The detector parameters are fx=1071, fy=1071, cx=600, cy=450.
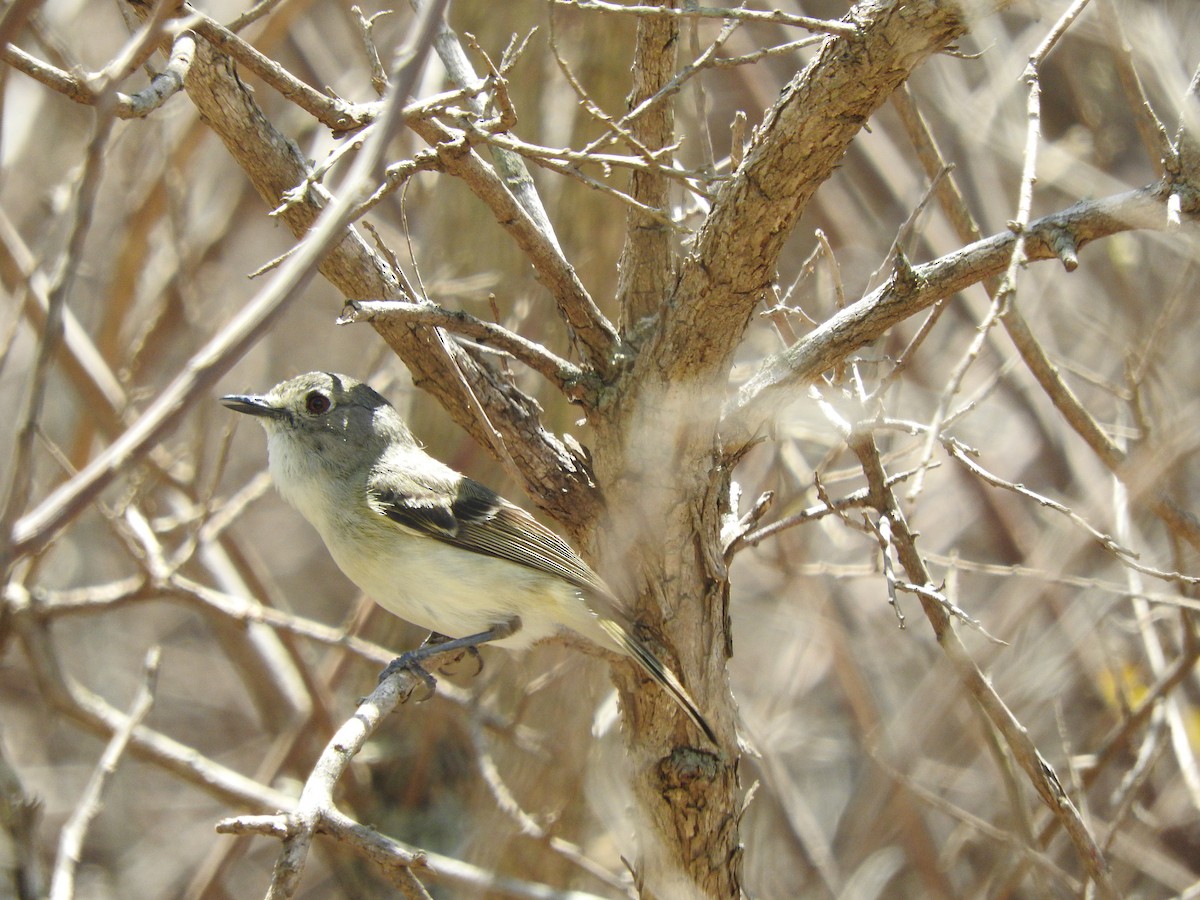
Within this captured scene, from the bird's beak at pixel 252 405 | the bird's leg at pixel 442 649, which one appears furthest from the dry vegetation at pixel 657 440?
the bird's leg at pixel 442 649

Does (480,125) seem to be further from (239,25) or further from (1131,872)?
(1131,872)

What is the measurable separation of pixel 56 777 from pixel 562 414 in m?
4.18

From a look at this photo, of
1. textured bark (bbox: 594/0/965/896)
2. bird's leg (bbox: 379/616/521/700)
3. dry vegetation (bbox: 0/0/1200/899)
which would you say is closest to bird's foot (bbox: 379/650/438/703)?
bird's leg (bbox: 379/616/521/700)

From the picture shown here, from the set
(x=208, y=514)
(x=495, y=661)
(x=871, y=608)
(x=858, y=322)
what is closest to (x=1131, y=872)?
(x=871, y=608)

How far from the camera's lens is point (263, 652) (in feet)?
16.1

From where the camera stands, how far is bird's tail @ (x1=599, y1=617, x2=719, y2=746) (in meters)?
2.58

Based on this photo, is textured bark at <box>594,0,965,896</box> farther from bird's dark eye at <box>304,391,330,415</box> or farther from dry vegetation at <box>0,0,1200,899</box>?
bird's dark eye at <box>304,391,330,415</box>

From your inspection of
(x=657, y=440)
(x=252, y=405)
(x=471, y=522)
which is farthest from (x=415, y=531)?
(x=657, y=440)

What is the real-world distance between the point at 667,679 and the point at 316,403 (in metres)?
1.73

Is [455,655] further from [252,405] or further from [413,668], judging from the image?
[252,405]

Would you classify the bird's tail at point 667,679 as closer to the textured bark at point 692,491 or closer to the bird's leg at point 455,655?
the textured bark at point 692,491

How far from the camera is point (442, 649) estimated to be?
325 cm

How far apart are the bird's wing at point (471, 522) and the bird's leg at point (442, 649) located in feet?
0.69

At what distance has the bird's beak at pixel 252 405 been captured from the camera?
3.41m
